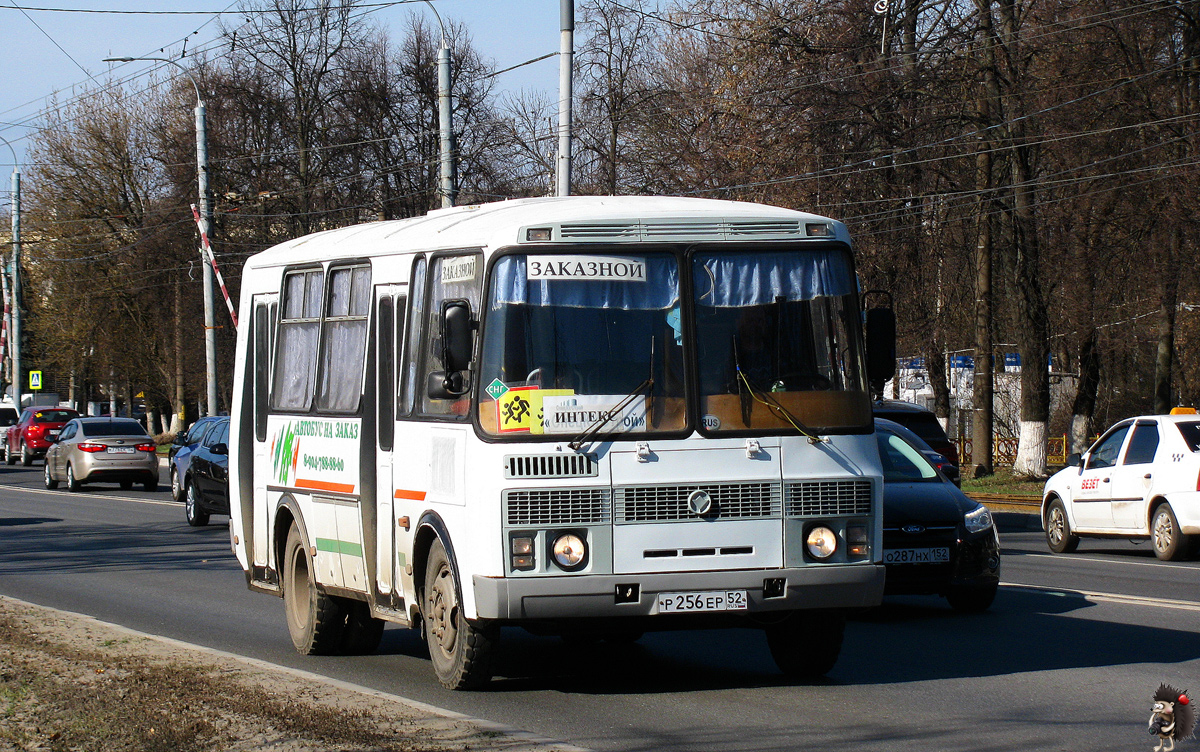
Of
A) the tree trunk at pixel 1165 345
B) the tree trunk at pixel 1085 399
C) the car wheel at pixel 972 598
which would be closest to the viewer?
the car wheel at pixel 972 598

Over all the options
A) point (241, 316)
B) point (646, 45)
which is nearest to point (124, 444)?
point (646, 45)

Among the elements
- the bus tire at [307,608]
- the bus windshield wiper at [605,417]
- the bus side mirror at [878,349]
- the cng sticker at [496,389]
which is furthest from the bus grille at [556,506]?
the bus tire at [307,608]

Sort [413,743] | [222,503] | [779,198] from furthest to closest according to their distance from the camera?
[779,198]
[222,503]
[413,743]

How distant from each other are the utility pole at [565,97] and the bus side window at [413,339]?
Result: 12660mm

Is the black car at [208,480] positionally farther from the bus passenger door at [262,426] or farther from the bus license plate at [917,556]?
the bus license plate at [917,556]

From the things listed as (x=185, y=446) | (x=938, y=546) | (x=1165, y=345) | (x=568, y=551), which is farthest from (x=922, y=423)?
(x=1165, y=345)

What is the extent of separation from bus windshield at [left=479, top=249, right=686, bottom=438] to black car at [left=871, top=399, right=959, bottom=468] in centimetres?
1285

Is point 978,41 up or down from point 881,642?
up

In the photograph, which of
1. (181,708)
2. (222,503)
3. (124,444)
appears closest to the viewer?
(181,708)

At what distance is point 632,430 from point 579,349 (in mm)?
498

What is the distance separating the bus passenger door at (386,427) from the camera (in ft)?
29.7

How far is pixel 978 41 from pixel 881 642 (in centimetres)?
2321

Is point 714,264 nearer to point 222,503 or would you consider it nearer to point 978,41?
point 222,503

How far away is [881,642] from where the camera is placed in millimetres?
10523
